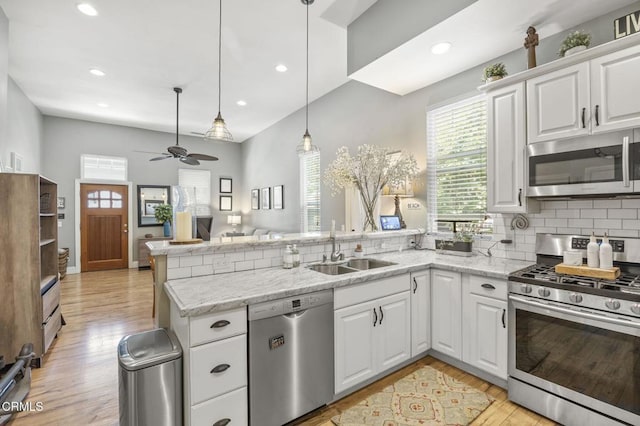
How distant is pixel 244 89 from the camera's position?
5195 mm

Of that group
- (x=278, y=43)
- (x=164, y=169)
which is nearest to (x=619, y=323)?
(x=278, y=43)

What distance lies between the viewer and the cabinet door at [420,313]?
8.55 feet

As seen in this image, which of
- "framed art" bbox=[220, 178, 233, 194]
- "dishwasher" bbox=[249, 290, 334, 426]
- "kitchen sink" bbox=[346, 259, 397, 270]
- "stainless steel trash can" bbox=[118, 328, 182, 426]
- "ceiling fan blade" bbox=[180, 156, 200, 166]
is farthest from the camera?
"framed art" bbox=[220, 178, 233, 194]

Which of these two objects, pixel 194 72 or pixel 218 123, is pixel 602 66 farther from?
pixel 194 72

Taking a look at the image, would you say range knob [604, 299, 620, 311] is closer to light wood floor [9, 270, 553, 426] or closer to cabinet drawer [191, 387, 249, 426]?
light wood floor [9, 270, 553, 426]

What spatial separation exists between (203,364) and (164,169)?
7503 mm

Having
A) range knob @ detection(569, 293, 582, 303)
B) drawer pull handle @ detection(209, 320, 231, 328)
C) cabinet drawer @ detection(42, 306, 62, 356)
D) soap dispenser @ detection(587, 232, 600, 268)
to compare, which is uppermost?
soap dispenser @ detection(587, 232, 600, 268)

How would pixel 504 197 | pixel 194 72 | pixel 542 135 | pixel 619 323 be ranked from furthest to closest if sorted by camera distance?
pixel 194 72
pixel 504 197
pixel 542 135
pixel 619 323

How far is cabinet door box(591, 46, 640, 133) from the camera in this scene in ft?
6.34

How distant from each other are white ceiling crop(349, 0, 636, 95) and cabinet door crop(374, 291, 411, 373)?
90.3 inches

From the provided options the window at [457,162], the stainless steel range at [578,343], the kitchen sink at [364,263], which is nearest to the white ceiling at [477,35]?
the window at [457,162]

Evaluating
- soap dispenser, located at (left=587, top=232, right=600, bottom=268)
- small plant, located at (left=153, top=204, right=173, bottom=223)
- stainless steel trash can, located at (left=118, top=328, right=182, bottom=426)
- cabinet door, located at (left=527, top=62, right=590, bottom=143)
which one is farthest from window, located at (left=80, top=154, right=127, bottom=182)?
soap dispenser, located at (left=587, top=232, right=600, bottom=268)

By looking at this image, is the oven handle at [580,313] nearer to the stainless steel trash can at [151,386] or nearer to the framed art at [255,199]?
the stainless steel trash can at [151,386]

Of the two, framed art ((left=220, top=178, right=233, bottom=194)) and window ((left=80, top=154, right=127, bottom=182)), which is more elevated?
window ((left=80, top=154, right=127, bottom=182))
